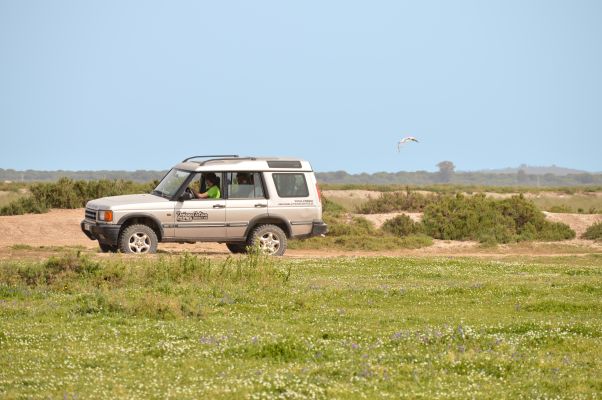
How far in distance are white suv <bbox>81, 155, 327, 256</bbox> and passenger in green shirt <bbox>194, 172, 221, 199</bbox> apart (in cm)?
5

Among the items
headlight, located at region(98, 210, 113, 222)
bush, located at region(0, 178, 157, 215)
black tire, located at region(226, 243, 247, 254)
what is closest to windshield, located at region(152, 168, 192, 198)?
headlight, located at region(98, 210, 113, 222)

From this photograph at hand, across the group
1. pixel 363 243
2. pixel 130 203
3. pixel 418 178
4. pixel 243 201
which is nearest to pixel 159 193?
pixel 130 203

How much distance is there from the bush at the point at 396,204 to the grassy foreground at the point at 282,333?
879 inches

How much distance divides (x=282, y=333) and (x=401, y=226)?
24115 millimetres

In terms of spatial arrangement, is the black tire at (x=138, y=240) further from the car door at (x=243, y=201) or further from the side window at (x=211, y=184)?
the car door at (x=243, y=201)

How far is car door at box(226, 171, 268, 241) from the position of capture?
23828mm

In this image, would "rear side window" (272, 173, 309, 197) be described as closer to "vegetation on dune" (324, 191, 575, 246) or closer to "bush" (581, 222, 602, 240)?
"vegetation on dune" (324, 191, 575, 246)

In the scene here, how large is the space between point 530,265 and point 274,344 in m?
12.7

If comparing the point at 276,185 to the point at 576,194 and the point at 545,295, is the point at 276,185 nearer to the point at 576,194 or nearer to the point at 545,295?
the point at 545,295

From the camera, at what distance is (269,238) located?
79.6 ft

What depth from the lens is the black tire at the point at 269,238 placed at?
24062mm

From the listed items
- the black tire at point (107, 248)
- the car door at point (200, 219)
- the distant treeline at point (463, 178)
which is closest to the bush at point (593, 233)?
the car door at point (200, 219)

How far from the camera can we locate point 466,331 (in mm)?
12711

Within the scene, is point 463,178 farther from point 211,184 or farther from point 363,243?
point 211,184
